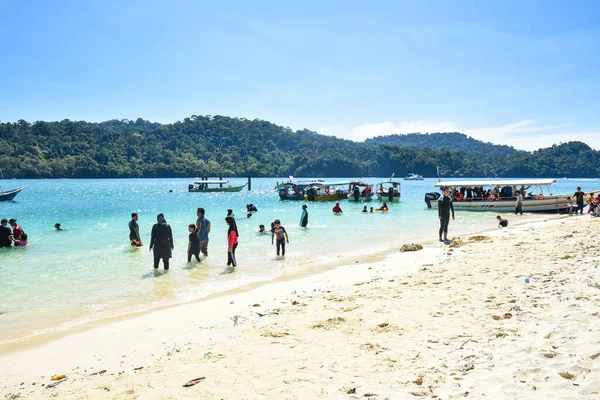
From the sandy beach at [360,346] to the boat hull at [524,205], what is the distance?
23.4 metres

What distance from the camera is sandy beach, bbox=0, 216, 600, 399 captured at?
4.36 m

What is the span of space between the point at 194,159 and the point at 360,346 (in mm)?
→ 173963

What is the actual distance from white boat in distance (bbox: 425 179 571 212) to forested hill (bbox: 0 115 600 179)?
433 ft

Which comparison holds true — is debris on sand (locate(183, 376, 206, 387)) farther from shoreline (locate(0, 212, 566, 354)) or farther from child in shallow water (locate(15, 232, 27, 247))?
child in shallow water (locate(15, 232, 27, 247))

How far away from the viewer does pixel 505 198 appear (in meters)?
32.5

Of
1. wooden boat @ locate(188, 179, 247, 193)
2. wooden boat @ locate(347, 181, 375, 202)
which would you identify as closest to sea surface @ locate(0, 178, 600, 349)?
wooden boat @ locate(347, 181, 375, 202)

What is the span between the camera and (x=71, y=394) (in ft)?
15.8

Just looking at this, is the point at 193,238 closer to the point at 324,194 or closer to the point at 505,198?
the point at 505,198

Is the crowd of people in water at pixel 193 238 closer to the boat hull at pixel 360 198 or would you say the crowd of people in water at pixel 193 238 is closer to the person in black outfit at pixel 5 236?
the person in black outfit at pixel 5 236

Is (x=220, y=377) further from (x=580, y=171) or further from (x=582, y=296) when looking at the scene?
(x=580, y=171)

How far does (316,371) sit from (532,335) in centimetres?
253

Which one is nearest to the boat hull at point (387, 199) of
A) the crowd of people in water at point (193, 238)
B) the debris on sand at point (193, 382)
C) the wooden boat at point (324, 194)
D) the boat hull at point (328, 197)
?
the wooden boat at point (324, 194)

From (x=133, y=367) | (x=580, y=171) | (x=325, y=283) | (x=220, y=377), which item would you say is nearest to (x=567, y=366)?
(x=220, y=377)

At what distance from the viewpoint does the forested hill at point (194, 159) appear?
147 m
